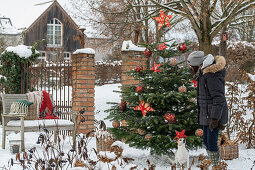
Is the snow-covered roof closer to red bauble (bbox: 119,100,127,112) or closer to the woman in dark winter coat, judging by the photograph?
red bauble (bbox: 119,100,127,112)

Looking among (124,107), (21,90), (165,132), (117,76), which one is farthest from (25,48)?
(117,76)

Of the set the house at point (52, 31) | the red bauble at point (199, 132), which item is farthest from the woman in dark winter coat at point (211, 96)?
the house at point (52, 31)

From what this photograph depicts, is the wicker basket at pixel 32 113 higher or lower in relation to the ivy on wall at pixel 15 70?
lower

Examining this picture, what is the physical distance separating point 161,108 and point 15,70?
496 cm

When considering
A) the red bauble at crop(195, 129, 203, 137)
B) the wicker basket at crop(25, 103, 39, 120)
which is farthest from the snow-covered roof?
the red bauble at crop(195, 129, 203, 137)

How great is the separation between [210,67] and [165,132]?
142 centimetres

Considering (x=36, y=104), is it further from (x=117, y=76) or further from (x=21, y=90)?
(x=117, y=76)

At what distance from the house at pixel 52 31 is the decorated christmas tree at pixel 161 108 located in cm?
2081

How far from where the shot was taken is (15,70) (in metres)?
8.09

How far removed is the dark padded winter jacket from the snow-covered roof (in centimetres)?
2511

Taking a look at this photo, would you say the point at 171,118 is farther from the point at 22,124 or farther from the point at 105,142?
the point at 22,124

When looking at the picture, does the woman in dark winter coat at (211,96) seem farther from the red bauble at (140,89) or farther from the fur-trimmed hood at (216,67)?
the red bauble at (140,89)

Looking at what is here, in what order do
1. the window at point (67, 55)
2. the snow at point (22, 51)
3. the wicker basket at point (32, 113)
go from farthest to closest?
the window at point (67, 55) < the snow at point (22, 51) < the wicker basket at point (32, 113)

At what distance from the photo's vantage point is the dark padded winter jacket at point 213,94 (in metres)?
3.49
